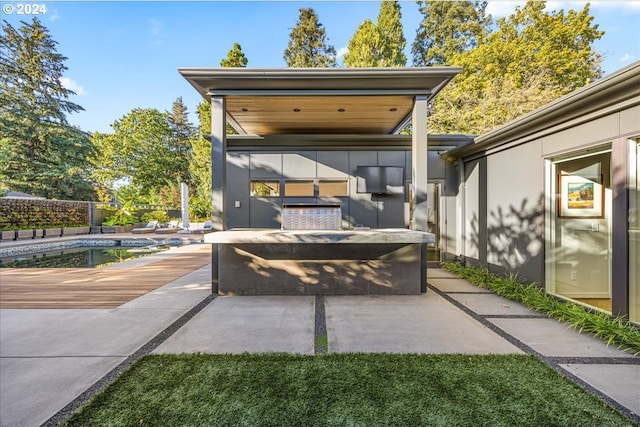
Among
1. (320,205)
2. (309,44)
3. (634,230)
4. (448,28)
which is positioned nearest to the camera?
(634,230)

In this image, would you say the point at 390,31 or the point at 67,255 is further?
the point at 390,31

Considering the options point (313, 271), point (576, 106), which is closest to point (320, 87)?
point (313, 271)

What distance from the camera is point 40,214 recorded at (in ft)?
40.7

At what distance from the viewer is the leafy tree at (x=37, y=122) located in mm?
17828

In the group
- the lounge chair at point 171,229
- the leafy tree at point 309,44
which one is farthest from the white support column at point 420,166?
the leafy tree at point 309,44

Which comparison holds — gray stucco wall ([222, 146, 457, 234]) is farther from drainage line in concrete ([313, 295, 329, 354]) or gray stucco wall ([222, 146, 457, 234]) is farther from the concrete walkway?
drainage line in concrete ([313, 295, 329, 354])

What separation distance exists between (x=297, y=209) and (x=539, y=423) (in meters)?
3.55

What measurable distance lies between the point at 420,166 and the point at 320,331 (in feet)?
9.97

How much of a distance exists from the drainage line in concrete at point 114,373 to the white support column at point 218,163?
1462 millimetres

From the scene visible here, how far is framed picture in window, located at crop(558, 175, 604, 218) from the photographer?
3965 millimetres

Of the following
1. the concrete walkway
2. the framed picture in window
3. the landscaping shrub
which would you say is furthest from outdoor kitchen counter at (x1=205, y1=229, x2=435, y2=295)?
the landscaping shrub

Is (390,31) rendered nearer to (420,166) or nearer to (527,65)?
(527,65)

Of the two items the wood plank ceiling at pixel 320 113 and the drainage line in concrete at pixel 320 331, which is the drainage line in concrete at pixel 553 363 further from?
the wood plank ceiling at pixel 320 113

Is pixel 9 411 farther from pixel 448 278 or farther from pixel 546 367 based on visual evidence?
pixel 448 278
